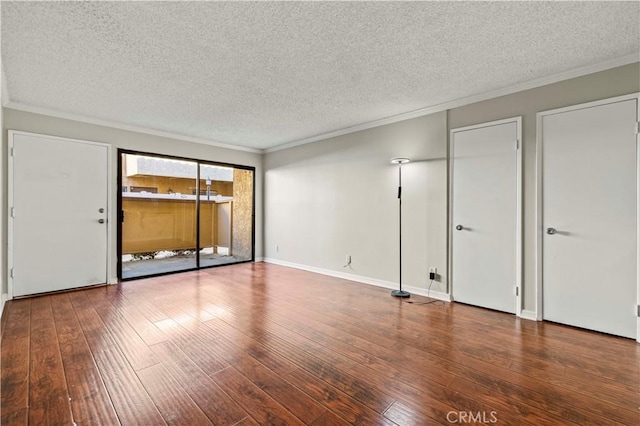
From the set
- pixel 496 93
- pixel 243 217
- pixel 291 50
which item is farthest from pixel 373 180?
pixel 243 217

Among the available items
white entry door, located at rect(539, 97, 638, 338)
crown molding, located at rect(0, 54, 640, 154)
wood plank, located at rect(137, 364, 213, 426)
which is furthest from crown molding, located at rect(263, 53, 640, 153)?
wood plank, located at rect(137, 364, 213, 426)

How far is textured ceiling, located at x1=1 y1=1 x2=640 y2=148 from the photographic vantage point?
1988 mm

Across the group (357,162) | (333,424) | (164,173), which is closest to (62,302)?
(164,173)

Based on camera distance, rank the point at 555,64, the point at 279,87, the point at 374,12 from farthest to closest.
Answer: the point at 279,87 → the point at 555,64 → the point at 374,12

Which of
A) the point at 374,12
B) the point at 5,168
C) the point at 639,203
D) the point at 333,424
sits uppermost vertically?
the point at 374,12

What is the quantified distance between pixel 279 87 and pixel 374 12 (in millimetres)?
1486

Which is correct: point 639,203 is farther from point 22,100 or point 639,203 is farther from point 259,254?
point 22,100

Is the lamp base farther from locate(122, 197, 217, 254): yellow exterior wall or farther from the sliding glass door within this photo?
locate(122, 197, 217, 254): yellow exterior wall

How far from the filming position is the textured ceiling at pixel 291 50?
1988mm

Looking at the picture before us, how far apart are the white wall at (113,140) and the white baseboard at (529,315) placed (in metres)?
5.39

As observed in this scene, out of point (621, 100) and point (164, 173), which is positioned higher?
point (621, 100)

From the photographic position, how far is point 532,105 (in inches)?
121

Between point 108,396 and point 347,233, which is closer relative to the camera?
point 108,396

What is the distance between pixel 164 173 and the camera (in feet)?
17.0
